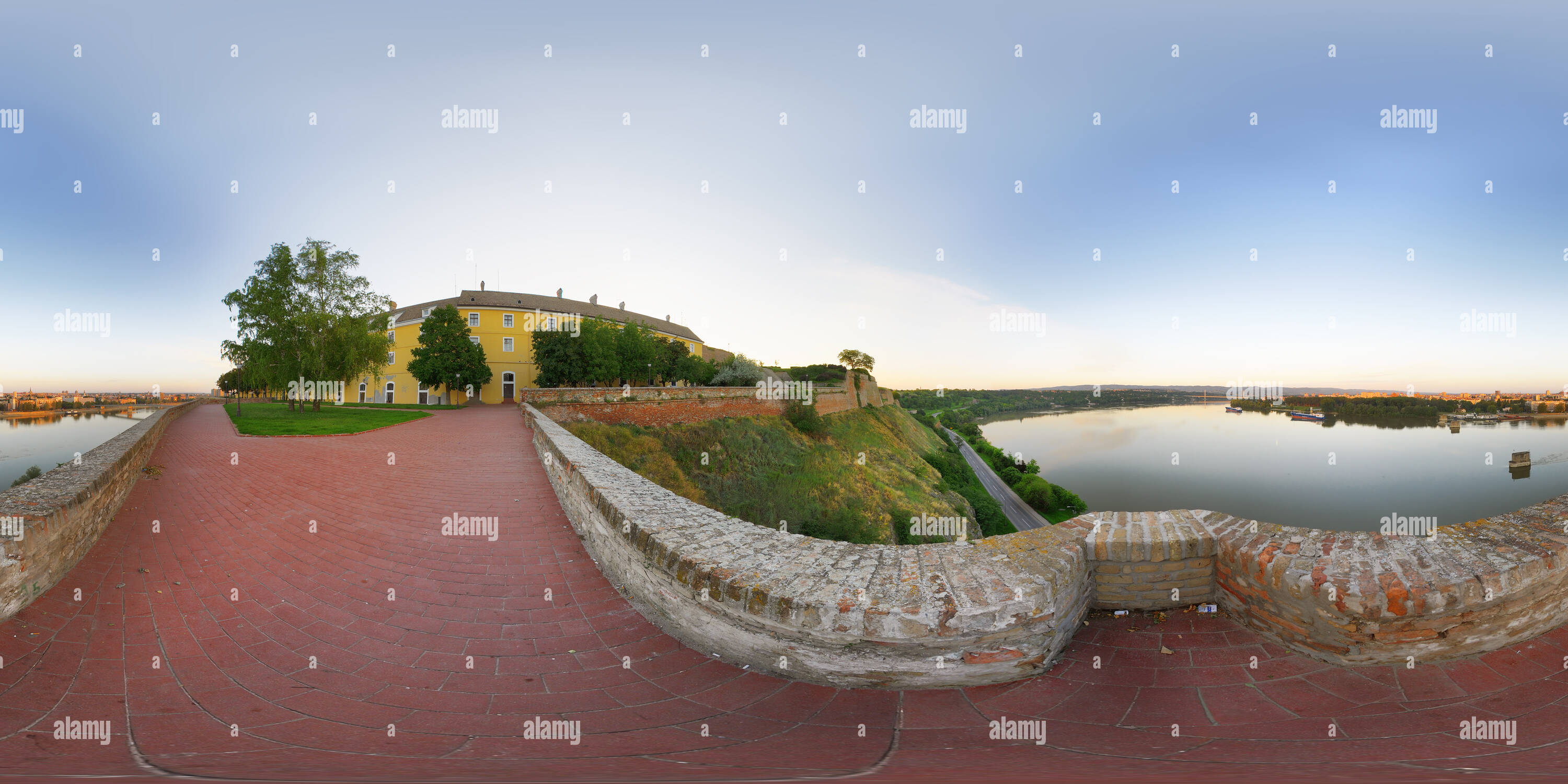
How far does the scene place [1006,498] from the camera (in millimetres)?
37000

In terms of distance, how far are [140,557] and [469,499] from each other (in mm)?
2740

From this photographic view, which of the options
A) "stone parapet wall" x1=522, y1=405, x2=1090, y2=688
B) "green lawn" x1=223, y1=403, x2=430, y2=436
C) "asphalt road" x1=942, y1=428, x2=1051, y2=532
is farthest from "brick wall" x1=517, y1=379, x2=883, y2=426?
"asphalt road" x1=942, y1=428, x2=1051, y2=532

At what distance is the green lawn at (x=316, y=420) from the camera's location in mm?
13875

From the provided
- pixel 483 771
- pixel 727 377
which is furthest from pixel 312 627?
pixel 727 377

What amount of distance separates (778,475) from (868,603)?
801 inches

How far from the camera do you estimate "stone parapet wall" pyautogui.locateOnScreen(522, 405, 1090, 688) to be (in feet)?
7.69

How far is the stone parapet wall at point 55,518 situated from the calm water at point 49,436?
45.0 feet

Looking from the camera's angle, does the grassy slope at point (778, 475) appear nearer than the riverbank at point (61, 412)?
Yes
